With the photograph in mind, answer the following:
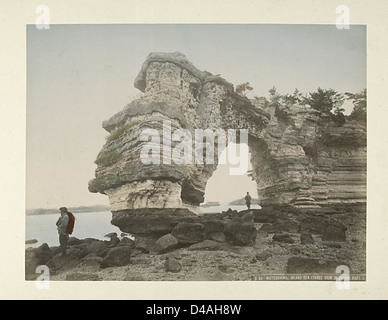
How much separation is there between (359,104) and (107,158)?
4.55 m

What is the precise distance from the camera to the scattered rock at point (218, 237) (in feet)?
28.0

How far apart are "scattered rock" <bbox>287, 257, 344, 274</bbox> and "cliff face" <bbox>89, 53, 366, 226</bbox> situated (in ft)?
3.41

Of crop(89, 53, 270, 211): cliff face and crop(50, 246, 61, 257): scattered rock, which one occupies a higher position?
crop(89, 53, 270, 211): cliff face

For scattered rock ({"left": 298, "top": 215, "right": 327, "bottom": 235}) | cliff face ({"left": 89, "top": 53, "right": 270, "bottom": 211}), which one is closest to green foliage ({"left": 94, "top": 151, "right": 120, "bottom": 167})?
cliff face ({"left": 89, "top": 53, "right": 270, "bottom": 211})

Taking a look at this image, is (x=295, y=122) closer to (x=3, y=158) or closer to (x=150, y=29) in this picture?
(x=150, y=29)

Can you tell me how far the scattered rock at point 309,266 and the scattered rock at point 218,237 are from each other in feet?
3.97

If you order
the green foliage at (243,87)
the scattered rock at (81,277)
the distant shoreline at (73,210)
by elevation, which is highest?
the green foliage at (243,87)

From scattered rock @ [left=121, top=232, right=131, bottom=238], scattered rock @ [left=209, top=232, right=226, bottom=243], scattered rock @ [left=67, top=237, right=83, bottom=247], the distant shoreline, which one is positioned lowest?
scattered rock @ [left=67, top=237, right=83, bottom=247]

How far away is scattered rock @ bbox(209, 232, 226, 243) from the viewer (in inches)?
336

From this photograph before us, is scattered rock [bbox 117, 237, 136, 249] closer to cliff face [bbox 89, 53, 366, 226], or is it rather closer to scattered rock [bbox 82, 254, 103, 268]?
scattered rock [bbox 82, 254, 103, 268]

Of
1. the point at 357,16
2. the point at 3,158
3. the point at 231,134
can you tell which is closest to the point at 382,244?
the point at 231,134

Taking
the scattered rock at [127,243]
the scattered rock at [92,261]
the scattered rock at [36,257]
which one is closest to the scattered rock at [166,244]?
the scattered rock at [127,243]

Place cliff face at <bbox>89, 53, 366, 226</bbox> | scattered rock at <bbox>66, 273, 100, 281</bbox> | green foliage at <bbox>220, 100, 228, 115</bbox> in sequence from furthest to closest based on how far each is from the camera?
green foliage at <bbox>220, 100, 228, 115</bbox>, cliff face at <bbox>89, 53, 366, 226</bbox>, scattered rock at <bbox>66, 273, 100, 281</bbox>

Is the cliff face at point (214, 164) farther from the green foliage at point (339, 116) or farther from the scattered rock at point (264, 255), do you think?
the scattered rock at point (264, 255)
